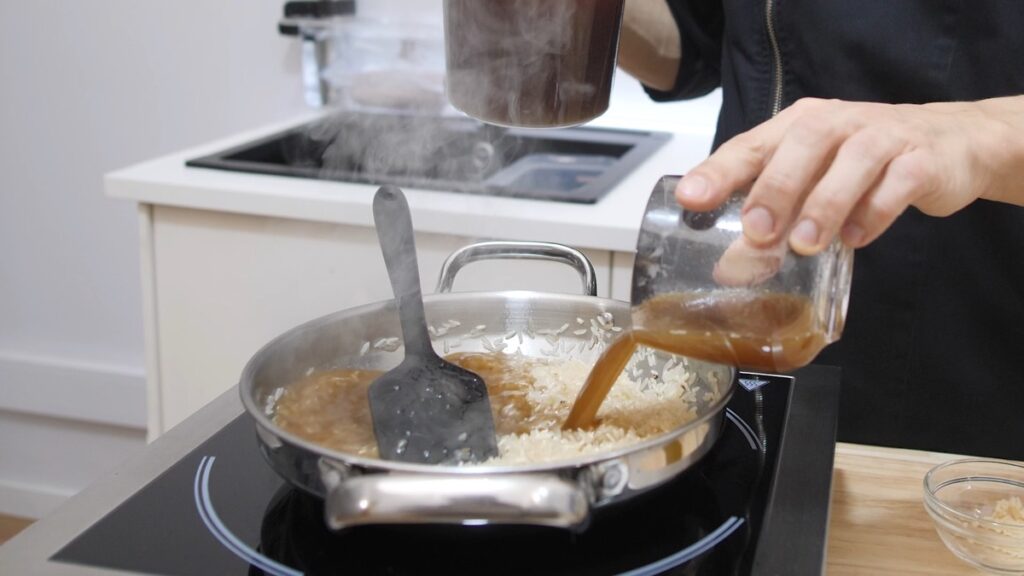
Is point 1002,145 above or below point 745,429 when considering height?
above

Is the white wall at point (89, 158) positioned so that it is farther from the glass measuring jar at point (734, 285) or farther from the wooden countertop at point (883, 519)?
the glass measuring jar at point (734, 285)

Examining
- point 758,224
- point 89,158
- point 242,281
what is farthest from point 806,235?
point 89,158

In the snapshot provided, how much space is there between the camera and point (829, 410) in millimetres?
912

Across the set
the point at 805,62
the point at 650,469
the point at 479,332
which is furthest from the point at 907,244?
the point at 650,469

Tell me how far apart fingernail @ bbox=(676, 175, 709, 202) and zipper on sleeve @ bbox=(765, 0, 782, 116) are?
0.62 meters

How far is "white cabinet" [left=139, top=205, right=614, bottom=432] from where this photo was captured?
64.9 inches

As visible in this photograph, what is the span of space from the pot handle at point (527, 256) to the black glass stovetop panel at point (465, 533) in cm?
23

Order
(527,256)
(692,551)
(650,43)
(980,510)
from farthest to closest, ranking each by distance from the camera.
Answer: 1. (650,43)
2. (527,256)
3. (980,510)
4. (692,551)

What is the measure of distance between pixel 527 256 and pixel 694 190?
1.11 ft

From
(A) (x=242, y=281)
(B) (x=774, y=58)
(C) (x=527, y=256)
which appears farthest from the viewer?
(A) (x=242, y=281)

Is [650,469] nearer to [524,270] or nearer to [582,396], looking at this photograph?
[582,396]

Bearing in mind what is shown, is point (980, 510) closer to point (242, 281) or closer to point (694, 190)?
point (694, 190)

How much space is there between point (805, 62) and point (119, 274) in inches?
72.3

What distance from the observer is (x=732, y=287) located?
2.35ft
